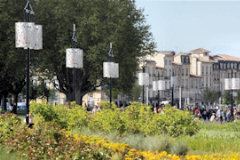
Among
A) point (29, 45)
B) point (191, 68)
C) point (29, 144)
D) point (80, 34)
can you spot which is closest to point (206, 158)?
point (29, 144)

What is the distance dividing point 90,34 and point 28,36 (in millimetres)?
22147

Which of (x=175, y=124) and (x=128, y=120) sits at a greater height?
(x=128, y=120)

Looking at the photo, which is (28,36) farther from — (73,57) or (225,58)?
(225,58)

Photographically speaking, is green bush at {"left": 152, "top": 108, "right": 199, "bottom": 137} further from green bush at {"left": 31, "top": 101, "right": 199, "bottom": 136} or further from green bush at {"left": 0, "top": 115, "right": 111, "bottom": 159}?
green bush at {"left": 0, "top": 115, "right": 111, "bottom": 159}

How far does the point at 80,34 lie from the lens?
42.4 metres

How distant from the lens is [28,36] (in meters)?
20.6

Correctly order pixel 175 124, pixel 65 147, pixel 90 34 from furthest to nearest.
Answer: pixel 90 34 → pixel 175 124 → pixel 65 147

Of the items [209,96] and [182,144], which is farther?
[209,96]

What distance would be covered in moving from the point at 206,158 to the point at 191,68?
111694 mm

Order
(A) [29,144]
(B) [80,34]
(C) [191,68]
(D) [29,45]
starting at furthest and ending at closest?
(C) [191,68]
(B) [80,34]
(D) [29,45]
(A) [29,144]

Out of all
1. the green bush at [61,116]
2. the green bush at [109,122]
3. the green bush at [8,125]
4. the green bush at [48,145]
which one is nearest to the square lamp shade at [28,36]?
the green bush at [61,116]

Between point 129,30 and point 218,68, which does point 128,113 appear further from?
point 218,68

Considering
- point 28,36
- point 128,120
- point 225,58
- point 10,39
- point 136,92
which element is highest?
point 225,58

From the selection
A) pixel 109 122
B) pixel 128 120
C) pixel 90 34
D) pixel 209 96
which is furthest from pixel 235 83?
pixel 209 96
